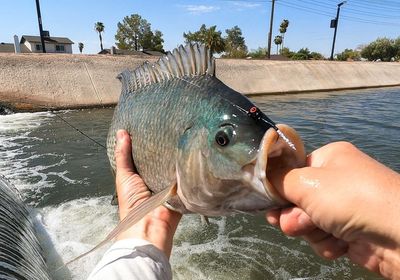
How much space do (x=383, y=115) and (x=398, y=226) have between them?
1601 centimetres

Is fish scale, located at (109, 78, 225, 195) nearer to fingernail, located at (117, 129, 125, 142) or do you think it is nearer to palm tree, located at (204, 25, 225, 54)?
fingernail, located at (117, 129, 125, 142)

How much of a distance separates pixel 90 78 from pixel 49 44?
5010 centimetres

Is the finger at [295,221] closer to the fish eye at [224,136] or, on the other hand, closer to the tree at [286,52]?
the fish eye at [224,136]

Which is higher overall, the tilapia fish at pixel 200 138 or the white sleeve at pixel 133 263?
the tilapia fish at pixel 200 138

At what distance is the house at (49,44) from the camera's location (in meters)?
64.0

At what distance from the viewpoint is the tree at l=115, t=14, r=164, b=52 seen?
73688 millimetres

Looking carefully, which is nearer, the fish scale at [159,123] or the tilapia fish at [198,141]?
the tilapia fish at [198,141]

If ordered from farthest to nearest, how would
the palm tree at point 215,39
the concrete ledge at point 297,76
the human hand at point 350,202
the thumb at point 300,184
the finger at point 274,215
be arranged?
the palm tree at point 215,39 < the concrete ledge at point 297,76 < the finger at point 274,215 < the thumb at point 300,184 < the human hand at point 350,202

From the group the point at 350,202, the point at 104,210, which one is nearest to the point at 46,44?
the point at 104,210

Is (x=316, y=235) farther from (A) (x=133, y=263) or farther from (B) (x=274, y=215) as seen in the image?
(A) (x=133, y=263)

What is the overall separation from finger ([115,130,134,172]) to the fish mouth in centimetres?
130

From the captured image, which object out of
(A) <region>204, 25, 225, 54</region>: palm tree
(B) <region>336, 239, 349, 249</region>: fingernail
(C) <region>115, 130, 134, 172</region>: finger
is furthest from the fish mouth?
(A) <region>204, 25, 225, 54</region>: palm tree

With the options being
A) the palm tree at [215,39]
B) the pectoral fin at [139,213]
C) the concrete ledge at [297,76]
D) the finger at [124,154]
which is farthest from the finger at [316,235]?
the palm tree at [215,39]

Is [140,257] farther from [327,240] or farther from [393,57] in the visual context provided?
[393,57]
